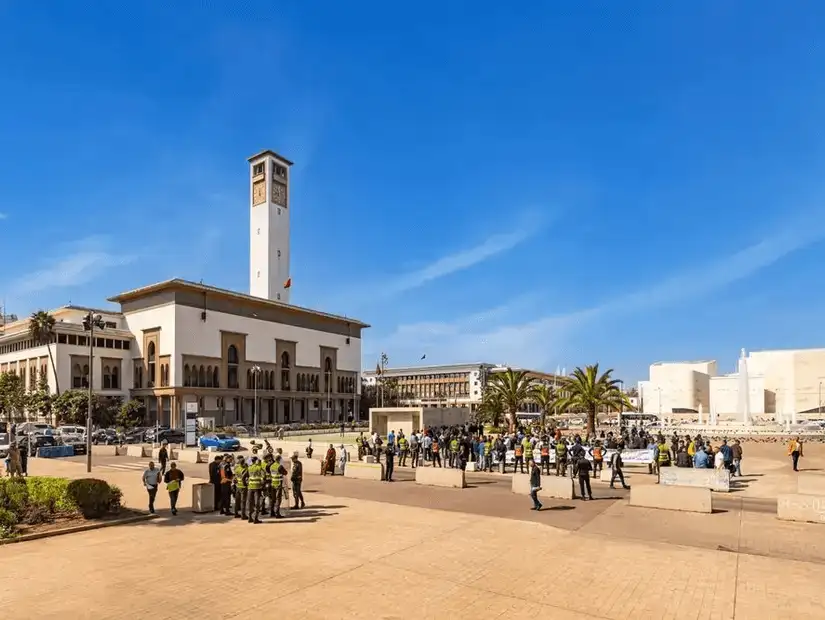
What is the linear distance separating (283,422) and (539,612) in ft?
277

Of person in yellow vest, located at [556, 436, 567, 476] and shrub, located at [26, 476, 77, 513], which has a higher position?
shrub, located at [26, 476, 77, 513]

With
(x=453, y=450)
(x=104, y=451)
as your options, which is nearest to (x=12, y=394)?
(x=104, y=451)

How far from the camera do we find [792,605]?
9359mm

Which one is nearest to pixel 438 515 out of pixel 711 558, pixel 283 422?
pixel 711 558

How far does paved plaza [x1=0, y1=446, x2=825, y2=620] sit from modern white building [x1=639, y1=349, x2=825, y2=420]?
103 metres

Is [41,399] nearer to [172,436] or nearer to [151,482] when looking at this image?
[172,436]

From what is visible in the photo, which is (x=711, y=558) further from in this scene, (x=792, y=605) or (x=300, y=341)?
(x=300, y=341)

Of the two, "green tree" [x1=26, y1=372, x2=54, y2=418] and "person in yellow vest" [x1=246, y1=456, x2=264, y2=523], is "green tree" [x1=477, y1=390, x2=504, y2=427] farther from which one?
"green tree" [x1=26, y1=372, x2=54, y2=418]

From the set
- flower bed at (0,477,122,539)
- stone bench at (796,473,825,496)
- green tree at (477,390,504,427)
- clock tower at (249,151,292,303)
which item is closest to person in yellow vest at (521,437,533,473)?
stone bench at (796,473,825,496)

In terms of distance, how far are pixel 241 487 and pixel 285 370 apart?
7611cm

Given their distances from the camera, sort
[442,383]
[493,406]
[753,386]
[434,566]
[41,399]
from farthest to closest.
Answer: [442,383]
[753,386]
[41,399]
[493,406]
[434,566]

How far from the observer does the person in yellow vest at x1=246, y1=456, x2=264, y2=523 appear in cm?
1577

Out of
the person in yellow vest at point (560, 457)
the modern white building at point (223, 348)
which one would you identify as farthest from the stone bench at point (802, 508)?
the modern white building at point (223, 348)

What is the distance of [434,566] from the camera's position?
11.5 metres
